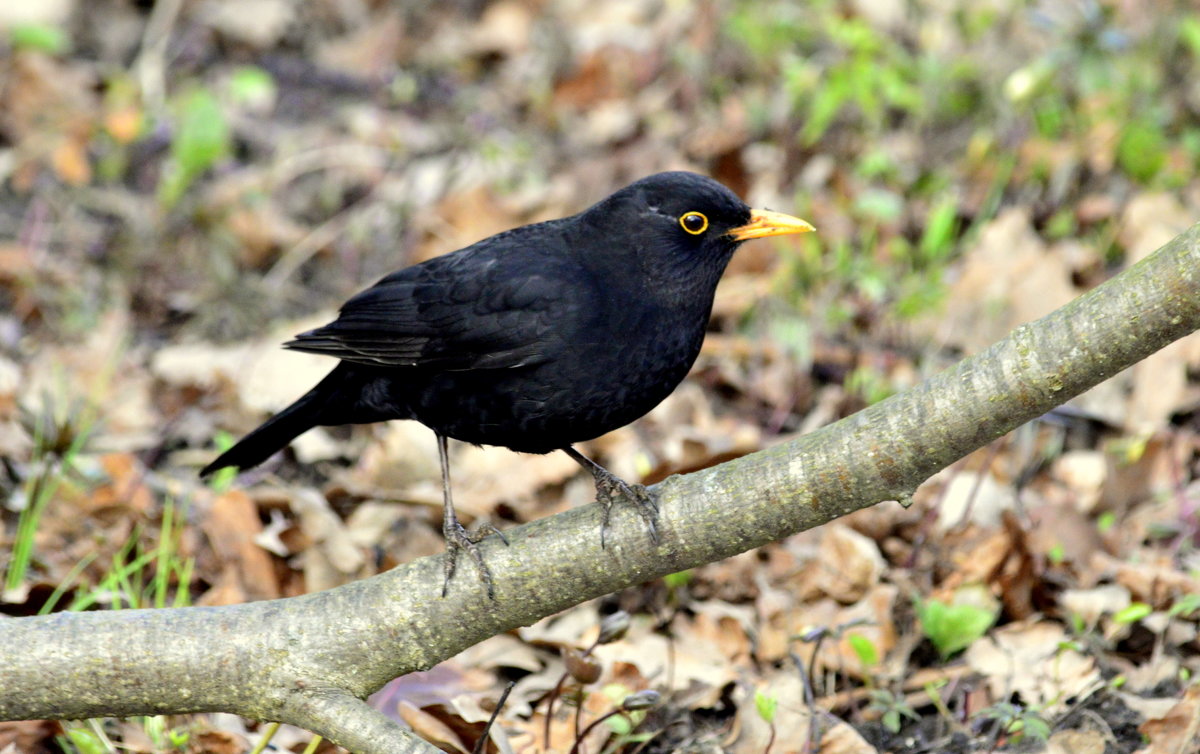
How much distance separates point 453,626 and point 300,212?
4.56 metres

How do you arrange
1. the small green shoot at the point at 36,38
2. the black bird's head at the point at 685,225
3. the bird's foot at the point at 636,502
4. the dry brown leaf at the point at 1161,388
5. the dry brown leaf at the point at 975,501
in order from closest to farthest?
the bird's foot at the point at 636,502 → the black bird's head at the point at 685,225 → the dry brown leaf at the point at 975,501 → the dry brown leaf at the point at 1161,388 → the small green shoot at the point at 36,38

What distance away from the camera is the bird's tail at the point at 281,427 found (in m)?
3.72

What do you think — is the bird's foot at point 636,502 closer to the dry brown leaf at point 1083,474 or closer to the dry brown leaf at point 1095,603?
the dry brown leaf at point 1095,603

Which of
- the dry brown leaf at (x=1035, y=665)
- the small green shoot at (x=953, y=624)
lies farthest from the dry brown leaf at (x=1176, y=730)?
the small green shoot at (x=953, y=624)

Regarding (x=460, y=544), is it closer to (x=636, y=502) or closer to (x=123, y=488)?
(x=636, y=502)

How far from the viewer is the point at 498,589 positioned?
8.99 feet

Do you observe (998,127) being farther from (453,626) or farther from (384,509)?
(453,626)

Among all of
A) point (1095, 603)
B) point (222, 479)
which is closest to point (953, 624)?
point (1095, 603)

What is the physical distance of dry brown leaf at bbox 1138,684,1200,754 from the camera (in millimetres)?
2863

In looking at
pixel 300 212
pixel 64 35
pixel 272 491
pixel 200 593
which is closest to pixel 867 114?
pixel 300 212

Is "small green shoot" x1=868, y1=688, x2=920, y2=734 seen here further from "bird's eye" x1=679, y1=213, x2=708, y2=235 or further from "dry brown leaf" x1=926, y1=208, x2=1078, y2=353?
"dry brown leaf" x1=926, y1=208, x2=1078, y2=353

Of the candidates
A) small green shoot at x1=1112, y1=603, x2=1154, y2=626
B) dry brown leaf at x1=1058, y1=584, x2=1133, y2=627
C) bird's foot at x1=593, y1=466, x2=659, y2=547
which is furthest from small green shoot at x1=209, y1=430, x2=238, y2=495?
small green shoot at x1=1112, y1=603, x2=1154, y2=626

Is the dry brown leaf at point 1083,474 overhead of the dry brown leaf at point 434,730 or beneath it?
overhead

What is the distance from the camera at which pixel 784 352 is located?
5215 mm
